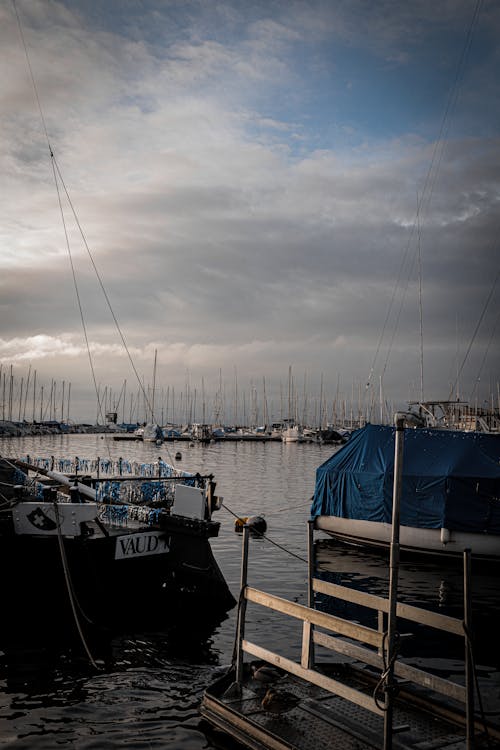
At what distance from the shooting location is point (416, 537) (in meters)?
24.0

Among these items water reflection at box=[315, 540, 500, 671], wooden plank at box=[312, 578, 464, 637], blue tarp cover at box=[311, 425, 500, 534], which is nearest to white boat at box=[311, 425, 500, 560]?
blue tarp cover at box=[311, 425, 500, 534]

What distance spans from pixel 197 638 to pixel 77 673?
10.9ft

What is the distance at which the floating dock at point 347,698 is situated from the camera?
8.05 metres

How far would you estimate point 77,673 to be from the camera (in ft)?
42.4

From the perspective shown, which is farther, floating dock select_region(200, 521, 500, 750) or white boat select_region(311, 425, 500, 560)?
white boat select_region(311, 425, 500, 560)

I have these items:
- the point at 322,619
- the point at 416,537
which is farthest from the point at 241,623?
the point at 416,537

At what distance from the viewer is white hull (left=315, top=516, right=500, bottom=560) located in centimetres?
2270

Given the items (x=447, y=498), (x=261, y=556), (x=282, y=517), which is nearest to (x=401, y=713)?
(x=447, y=498)

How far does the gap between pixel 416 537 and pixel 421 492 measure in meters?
1.74

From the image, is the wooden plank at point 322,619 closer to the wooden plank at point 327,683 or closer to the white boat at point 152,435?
the wooden plank at point 327,683

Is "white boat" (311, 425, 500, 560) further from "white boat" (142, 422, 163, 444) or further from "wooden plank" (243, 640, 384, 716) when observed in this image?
"white boat" (142, 422, 163, 444)

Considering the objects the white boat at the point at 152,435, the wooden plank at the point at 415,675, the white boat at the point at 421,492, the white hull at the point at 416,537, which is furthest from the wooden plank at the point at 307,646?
the white boat at the point at 152,435

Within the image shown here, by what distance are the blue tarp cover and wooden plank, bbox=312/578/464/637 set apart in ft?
47.2

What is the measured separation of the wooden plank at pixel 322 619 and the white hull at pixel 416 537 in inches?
476
